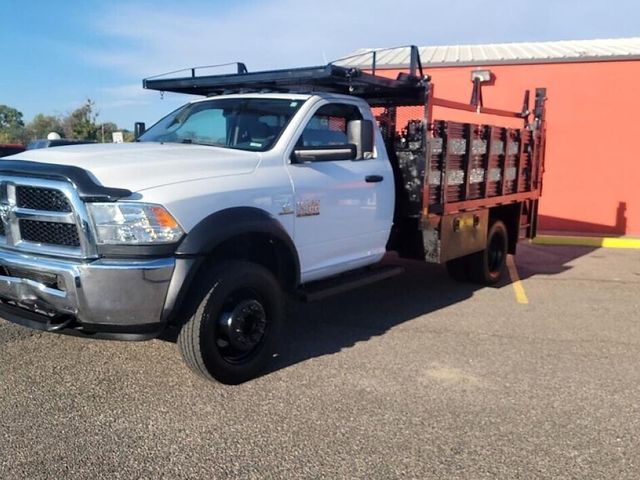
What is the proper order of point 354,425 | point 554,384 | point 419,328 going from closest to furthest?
point 354,425 < point 554,384 < point 419,328

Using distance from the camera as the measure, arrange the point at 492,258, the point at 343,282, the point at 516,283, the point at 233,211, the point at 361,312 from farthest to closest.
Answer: the point at 516,283 < the point at 492,258 < the point at 361,312 < the point at 343,282 < the point at 233,211

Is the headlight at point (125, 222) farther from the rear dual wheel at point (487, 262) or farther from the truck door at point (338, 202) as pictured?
the rear dual wheel at point (487, 262)

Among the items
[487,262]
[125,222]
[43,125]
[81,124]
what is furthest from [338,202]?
[43,125]

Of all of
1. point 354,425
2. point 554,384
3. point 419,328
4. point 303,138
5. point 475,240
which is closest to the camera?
point 354,425

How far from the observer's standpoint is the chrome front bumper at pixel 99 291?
142 inches

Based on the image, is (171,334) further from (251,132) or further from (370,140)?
(370,140)

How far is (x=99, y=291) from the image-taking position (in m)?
3.60

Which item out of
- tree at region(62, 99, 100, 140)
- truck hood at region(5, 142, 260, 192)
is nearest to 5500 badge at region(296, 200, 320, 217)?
truck hood at region(5, 142, 260, 192)

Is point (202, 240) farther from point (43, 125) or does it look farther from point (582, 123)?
point (43, 125)

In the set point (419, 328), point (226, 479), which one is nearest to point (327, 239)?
point (419, 328)

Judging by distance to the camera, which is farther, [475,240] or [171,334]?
[475,240]

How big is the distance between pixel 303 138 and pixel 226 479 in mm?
2740

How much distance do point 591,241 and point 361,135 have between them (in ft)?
26.3

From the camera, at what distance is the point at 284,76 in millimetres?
5234
